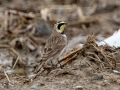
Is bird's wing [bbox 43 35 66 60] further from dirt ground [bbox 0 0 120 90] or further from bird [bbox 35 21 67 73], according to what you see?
dirt ground [bbox 0 0 120 90]

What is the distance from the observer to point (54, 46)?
8.25 meters

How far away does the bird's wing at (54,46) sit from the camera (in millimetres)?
7973

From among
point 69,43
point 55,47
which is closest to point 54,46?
point 55,47

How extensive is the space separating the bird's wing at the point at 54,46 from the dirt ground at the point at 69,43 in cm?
22

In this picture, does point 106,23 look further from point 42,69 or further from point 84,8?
point 42,69

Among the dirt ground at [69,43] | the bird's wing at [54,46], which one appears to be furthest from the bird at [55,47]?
the dirt ground at [69,43]

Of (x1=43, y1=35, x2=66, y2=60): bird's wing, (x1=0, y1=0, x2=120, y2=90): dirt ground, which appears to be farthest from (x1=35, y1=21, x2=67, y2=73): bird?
(x1=0, y1=0, x2=120, y2=90): dirt ground

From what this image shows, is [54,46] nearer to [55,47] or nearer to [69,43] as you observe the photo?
[55,47]

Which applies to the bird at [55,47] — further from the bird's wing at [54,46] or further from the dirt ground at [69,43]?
the dirt ground at [69,43]

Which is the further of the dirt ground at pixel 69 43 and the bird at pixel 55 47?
the bird at pixel 55 47

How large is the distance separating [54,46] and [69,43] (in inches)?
118

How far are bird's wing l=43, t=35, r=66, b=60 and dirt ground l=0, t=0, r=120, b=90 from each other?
0.71 ft

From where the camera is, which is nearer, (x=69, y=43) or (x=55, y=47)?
(x=55, y=47)

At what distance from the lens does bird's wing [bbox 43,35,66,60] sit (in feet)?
26.2
